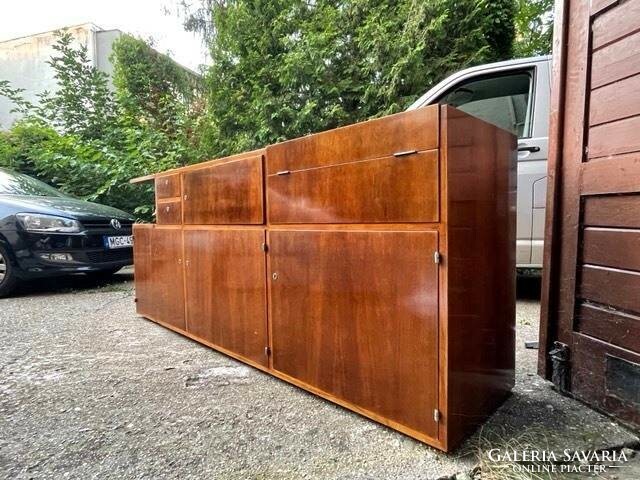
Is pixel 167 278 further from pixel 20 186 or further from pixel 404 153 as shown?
pixel 20 186

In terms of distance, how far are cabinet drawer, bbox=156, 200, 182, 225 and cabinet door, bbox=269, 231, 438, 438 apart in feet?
3.02

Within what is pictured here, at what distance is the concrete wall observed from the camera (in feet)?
31.1

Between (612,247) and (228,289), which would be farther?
(228,289)

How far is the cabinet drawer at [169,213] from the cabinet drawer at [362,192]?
91 centimetres

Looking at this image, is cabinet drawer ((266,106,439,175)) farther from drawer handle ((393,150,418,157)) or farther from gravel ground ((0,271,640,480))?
gravel ground ((0,271,640,480))

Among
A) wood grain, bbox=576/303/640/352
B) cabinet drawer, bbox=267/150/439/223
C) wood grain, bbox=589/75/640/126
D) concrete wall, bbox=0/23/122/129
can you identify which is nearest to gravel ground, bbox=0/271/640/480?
wood grain, bbox=576/303/640/352

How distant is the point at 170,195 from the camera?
2410 mm

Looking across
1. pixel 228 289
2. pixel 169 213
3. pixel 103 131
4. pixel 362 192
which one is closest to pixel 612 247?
pixel 362 192

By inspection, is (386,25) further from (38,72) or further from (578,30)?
(38,72)

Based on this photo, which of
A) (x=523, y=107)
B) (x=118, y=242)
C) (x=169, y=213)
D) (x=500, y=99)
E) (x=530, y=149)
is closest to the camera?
(x=169, y=213)

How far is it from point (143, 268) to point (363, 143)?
2055 mm

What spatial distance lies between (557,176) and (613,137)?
24 cm

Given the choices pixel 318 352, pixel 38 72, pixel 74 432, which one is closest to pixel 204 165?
pixel 318 352

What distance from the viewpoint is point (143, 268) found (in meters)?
2.72
